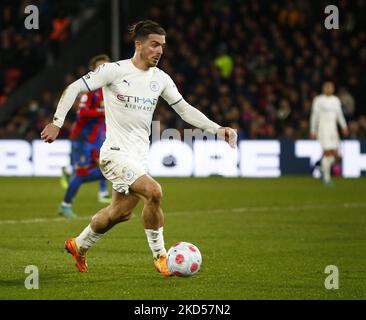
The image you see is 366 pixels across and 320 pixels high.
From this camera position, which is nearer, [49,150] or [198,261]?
[198,261]

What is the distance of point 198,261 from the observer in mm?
8945

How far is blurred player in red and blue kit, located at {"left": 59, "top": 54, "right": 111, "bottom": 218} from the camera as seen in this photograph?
14.8 m

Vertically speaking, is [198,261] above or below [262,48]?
below

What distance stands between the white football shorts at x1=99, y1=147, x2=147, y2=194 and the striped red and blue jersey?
5.55m

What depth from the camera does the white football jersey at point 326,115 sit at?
2236 centimetres

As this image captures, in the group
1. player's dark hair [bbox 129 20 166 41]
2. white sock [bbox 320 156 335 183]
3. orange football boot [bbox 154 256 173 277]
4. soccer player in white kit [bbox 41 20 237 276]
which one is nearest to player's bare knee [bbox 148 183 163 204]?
soccer player in white kit [bbox 41 20 237 276]

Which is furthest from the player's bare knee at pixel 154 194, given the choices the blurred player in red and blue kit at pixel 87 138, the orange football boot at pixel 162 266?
the blurred player in red and blue kit at pixel 87 138

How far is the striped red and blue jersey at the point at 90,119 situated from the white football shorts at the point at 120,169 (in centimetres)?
555

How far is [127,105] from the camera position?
9.18m

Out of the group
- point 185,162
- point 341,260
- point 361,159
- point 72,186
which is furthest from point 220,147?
point 341,260

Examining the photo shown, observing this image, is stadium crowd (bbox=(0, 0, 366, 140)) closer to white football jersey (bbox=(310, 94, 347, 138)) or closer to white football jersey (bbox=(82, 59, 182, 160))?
white football jersey (bbox=(310, 94, 347, 138))

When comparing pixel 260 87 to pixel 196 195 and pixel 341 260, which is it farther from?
pixel 341 260

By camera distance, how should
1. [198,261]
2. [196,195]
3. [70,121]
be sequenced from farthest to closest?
[70,121], [196,195], [198,261]

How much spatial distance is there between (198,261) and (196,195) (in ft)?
33.1
